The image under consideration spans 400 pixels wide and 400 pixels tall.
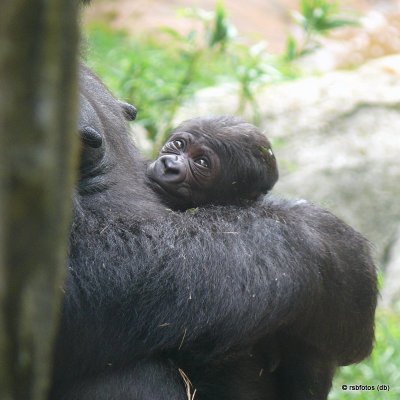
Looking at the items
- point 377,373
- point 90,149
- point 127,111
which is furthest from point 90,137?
point 377,373

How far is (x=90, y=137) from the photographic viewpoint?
2.38m

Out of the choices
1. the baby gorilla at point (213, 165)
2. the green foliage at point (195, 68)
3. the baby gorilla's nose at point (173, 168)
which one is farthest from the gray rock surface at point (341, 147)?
the baby gorilla's nose at point (173, 168)

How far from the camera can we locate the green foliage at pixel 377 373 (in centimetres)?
360

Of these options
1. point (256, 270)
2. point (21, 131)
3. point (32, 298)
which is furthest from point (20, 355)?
point (256, 270)

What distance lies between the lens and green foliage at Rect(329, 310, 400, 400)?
11.8 feet

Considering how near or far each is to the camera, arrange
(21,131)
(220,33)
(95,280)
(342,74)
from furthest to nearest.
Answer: (342,74) < (220,33) < (95,280) < (21,131)

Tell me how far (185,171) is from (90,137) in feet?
1.36

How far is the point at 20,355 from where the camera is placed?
0.84 meters

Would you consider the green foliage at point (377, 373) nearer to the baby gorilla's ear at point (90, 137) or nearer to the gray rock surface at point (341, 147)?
the gray rock surface at point (341, 147)

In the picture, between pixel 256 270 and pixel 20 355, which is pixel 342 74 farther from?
pixel 20 355

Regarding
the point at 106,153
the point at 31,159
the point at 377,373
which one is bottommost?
the point at 377,373

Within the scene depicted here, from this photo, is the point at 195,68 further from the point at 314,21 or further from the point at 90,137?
the point at 90,137

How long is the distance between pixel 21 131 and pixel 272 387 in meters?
1.80

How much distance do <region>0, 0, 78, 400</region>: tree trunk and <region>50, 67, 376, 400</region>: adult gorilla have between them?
117 centimetres
